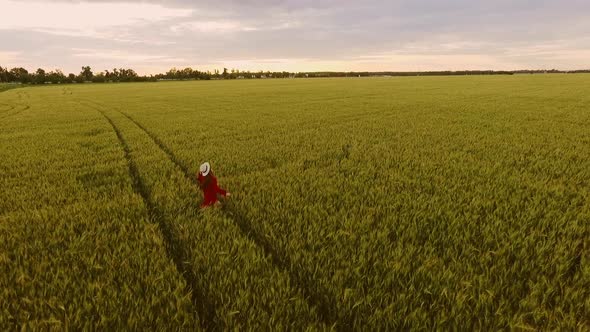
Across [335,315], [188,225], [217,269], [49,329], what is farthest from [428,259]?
[49,329]

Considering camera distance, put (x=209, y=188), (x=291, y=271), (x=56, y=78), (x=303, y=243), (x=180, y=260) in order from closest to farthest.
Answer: (x=291, y=271)
(x=180, y=260)
(x=303, y=243)
(x=209, y=188)
(x=56, y=78)

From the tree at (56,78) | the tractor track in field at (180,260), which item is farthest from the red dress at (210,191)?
the tree at (56,78)

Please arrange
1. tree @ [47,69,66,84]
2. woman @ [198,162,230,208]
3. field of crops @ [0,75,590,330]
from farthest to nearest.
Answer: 1. tree @ [47,69,66,84]
2. woman @ [198,162,230,208]
3. field of crops @ [0,75,590,330]

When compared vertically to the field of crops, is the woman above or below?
above

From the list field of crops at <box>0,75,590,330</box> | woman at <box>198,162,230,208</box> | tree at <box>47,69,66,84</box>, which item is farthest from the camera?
tree at <box>47,69,66,84</box>

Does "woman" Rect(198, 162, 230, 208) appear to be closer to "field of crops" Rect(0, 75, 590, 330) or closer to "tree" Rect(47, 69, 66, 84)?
"field of crops" Rect(0, 75, 590, 330)

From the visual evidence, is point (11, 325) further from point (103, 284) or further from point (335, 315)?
point (335, 315)

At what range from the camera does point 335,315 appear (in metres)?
2.76

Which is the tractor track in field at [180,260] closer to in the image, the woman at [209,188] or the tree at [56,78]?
the woman at [209,188]

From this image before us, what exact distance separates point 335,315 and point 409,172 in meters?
4.61

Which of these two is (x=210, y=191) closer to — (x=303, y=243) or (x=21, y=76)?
(x=303, y=243)

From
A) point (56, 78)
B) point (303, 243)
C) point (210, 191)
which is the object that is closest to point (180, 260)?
point (303, 243)

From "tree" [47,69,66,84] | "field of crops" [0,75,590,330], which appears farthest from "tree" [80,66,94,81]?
"field of crops" [0,75,590,330]

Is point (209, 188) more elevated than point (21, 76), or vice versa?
point (21, 76)
